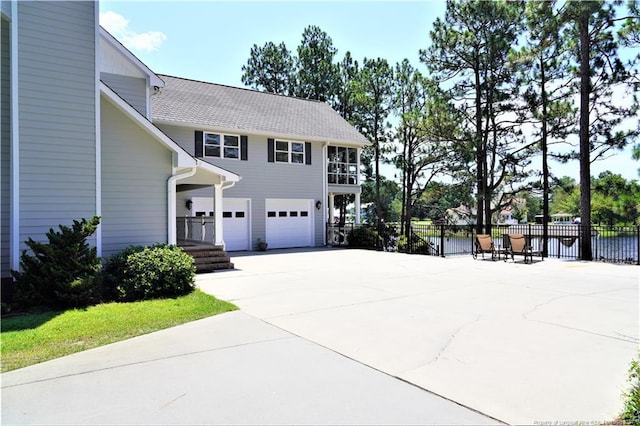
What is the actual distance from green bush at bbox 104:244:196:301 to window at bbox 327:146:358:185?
14.0 m

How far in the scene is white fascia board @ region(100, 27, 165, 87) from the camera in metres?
12.8

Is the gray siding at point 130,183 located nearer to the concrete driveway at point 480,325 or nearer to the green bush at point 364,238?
the concrete driveway at point 480,325

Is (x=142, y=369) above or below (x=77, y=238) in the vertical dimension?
below

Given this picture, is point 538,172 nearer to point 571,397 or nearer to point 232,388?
point 571,397

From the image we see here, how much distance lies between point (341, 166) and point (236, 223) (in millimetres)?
7218

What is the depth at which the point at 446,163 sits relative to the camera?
26094 mm

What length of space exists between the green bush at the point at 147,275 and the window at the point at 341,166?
14.0m

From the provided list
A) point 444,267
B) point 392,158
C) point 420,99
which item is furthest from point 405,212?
point 444,267

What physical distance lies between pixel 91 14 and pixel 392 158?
2276 centimetres

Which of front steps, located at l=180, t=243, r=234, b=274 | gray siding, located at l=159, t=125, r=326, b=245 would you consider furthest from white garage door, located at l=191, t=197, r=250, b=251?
front steps, located at l=180, t=243, r=234, b=274

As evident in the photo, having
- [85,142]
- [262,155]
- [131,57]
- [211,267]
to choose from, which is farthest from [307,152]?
[85,142]

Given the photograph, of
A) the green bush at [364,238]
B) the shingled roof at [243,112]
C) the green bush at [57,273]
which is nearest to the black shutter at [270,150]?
the shingled roof at [243,112]

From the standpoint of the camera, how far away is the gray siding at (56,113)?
25.0 ft

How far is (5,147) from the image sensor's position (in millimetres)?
7551
